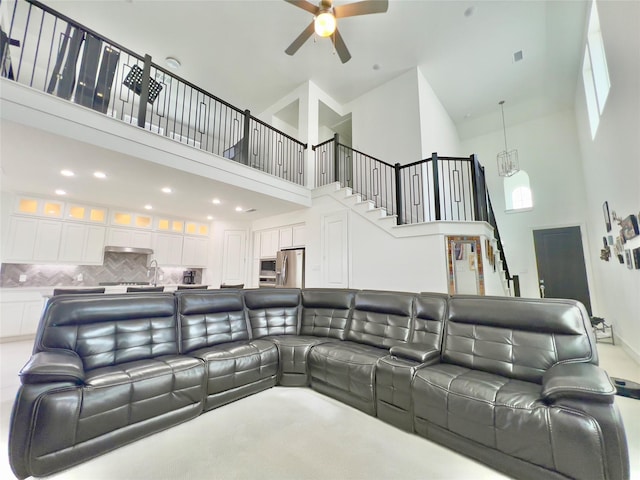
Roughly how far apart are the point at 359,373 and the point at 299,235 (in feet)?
13.3

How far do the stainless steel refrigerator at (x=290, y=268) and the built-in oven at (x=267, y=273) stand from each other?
0.31 metres

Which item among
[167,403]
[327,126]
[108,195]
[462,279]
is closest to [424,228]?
[462,279]

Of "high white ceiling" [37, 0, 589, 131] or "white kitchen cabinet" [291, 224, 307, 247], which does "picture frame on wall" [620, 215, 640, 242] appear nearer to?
"high white ceiling" [37, 0, 589, 131]

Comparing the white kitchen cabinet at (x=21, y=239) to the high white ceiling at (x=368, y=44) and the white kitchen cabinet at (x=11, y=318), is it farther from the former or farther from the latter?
the high white ceiling at (x=368, y=44)

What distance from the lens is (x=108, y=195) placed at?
5.03 meters

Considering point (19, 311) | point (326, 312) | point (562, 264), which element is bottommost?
point (19, 311)

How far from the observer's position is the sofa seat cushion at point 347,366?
2406 mm

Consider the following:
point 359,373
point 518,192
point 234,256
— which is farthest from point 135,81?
point 518,192

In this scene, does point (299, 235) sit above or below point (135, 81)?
below

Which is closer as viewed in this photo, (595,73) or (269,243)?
(595,73)

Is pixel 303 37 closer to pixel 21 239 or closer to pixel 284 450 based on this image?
pixel 284 450

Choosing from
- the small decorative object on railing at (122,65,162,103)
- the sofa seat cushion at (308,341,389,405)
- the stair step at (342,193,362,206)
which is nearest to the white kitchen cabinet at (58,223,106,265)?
the small decorative object on railing at (122,65,162,103)

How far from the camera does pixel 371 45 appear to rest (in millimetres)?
5344

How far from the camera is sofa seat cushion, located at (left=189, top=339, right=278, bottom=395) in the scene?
245 cm
